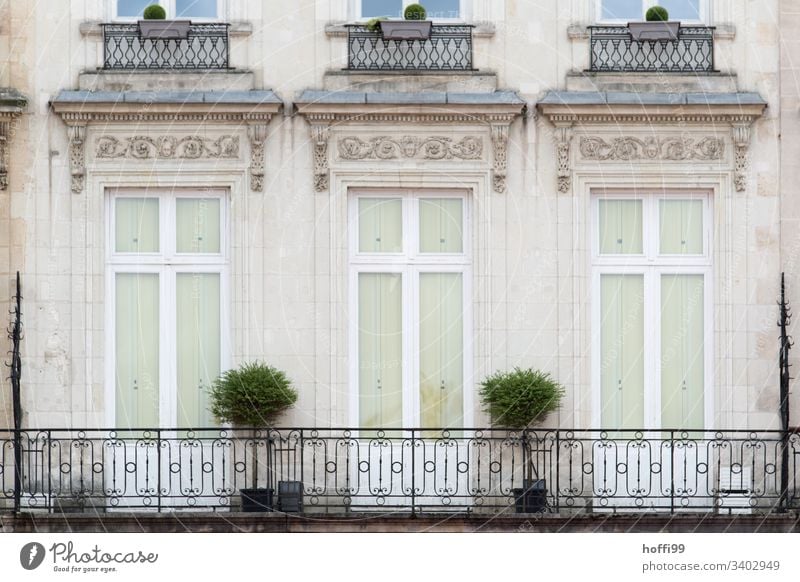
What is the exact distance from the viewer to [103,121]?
2156 centimetres

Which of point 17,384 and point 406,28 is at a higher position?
point 406,28

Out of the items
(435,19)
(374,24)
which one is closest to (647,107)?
(435,19)

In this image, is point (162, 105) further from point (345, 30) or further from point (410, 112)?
point (410, 112)

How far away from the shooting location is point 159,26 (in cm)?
2159

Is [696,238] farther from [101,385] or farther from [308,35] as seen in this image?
[101,385]

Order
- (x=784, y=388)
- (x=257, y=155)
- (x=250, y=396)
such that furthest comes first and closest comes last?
(x=257, y=155)
(x=784, y=388)
(x=250, y=396)

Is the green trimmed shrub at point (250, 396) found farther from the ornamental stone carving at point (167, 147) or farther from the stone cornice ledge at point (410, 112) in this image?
the ornamental stone carving at point (167, 147)

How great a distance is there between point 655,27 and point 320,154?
3.73 m

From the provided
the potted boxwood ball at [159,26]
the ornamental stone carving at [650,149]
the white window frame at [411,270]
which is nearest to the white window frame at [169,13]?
the potted boxwood ball at [159,26]

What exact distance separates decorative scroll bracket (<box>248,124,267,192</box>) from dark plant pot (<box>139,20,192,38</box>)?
1.23m

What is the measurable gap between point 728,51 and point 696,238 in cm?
198

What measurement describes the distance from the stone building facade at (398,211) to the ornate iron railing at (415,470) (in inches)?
12.1

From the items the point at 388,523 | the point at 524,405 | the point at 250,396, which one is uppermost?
the point at 250,396

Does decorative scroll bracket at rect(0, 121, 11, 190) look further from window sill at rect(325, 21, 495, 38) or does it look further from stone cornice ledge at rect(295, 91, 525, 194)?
window sill at rect(325, 21, 495, 38)
